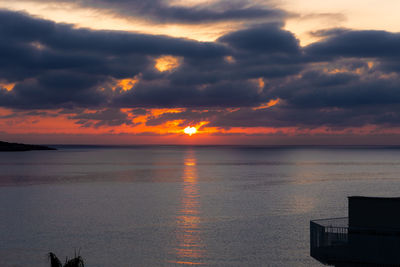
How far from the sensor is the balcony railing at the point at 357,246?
72.0 feet

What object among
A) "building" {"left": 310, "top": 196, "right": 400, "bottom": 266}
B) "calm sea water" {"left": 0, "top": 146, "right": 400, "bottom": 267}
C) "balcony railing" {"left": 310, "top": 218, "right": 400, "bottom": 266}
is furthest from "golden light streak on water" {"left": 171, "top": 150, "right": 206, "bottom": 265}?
"building" {"left": 310, "top": 196, "right": 400, "bottom": 266}

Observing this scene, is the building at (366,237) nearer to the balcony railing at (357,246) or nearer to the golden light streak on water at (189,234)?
the balcony railing at (357,246)

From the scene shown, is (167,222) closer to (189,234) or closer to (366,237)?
(189,234)

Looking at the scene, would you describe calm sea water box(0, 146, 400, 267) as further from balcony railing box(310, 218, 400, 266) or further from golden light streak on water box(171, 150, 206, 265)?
balcony railing box(310, 218, 400, 266)

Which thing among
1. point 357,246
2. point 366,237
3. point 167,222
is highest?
point 366,237

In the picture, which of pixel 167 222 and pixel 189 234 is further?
pixel 167 222

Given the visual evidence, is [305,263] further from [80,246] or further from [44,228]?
[44,228]

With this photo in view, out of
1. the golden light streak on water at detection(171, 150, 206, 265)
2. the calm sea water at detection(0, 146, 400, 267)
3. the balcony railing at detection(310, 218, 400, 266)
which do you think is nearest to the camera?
the balcony railing at detection(310, 218, 400, 266)

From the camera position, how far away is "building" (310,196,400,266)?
22016 mm

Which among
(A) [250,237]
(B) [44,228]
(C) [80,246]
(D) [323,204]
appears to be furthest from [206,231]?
(D) [323,204]

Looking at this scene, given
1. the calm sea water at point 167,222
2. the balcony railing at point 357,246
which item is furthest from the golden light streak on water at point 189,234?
the balcony railing at point 357,246

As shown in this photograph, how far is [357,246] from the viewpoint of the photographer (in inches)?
884

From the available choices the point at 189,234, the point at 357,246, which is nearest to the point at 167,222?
the point at 189,234

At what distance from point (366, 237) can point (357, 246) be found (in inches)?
22.9
